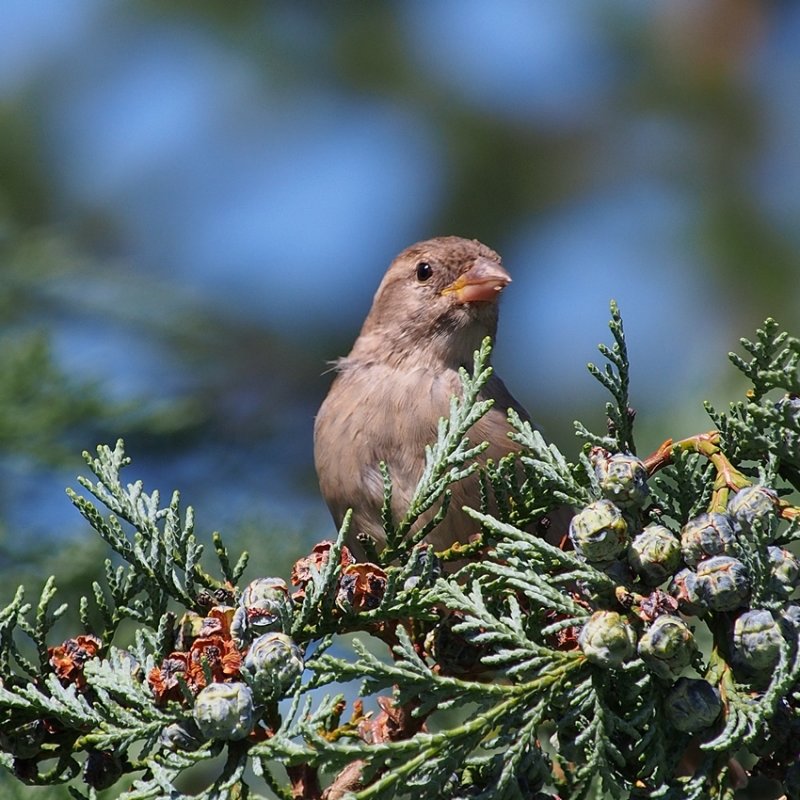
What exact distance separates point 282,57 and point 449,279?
12.0ft

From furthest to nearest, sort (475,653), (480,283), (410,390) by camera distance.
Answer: (480,283)
(410,390)
(475,653)

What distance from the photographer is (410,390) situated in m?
4.43

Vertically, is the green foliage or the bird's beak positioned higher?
the bird's beak

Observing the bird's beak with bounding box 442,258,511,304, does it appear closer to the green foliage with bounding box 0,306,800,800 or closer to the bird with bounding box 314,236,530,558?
the bird with bounding box 314,236,530,558

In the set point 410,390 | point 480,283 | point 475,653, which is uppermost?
point 480,283

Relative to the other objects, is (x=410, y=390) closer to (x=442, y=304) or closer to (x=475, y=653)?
(x=442, y=304)

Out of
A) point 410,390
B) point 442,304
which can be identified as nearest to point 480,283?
point 442,304

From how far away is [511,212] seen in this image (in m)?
8.12

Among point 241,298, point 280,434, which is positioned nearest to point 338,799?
point 280,434

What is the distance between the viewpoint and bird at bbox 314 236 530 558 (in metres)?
4.02

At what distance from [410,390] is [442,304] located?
62 cm

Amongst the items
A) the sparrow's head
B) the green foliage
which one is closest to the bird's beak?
the sparrow's head

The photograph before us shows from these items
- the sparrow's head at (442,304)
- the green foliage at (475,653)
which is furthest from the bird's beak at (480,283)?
the green foliage at (475,653)

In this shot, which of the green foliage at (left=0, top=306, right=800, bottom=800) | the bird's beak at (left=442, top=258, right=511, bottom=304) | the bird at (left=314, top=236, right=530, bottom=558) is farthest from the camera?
the bird's beak at (left=442, top=258, right=511, bottom=304)
